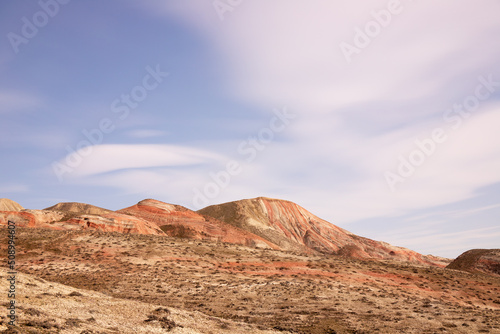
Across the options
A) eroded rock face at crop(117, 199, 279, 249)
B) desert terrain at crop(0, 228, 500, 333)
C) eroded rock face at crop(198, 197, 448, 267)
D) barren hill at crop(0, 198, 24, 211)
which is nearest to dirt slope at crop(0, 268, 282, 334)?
desert terrain at crop(0, 228, 500, 333)

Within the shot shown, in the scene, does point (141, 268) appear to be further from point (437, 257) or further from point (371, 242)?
point (437, 257)

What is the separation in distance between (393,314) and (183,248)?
27.3 meters

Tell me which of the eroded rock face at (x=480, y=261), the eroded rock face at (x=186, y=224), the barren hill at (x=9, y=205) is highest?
the barren hill at (x=9, y=205)

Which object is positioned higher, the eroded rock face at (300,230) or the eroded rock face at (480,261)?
the eroded rock face at (300,230)

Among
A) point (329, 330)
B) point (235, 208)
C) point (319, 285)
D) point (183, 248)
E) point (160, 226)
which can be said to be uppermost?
point (235, 208)

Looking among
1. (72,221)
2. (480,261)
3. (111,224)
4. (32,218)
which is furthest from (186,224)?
(480,261)

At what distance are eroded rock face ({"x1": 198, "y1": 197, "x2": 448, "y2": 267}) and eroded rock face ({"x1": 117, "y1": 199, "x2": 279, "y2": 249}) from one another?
49.1 feet

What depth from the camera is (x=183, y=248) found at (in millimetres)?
47469

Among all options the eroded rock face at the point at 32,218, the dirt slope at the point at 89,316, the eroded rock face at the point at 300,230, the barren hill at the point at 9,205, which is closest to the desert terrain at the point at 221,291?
the dirt slope at the point at 89,316

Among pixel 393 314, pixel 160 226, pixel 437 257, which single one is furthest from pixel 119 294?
pixel 437 257

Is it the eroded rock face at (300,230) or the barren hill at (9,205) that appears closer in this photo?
the eroded rock face at (300,230)

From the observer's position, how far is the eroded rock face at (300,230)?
10344cm

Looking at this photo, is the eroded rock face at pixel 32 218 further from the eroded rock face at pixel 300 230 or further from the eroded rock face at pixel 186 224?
the eroded rock face at pixel 300 230

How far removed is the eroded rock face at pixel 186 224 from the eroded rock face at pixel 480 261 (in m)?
38.5
